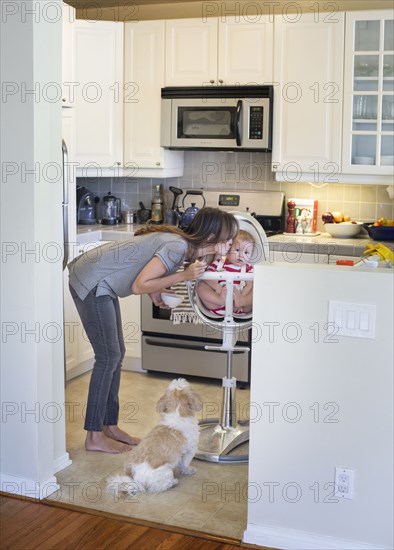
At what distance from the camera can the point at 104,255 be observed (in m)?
3.79

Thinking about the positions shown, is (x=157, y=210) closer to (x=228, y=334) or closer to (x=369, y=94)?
(x=369, y=94)

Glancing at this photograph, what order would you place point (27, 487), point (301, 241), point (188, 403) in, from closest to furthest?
point (27, 487)
point (188, 403)
point (301, 241)

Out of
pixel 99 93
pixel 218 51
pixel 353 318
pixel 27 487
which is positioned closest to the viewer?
pixel 353 318

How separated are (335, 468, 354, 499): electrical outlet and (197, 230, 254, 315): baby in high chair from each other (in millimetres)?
1174

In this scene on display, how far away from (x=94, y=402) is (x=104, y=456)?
0.27m

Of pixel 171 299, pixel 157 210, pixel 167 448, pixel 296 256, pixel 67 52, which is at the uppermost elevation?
pixel 67 52

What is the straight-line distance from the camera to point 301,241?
5109 mm

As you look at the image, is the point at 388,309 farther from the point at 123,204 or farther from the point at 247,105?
the point at 123,204

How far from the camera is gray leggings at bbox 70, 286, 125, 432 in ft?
12.7

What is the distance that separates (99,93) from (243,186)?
1.18m

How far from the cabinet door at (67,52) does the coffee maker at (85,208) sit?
31.0 inches

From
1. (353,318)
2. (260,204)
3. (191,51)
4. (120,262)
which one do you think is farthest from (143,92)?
(353,318)

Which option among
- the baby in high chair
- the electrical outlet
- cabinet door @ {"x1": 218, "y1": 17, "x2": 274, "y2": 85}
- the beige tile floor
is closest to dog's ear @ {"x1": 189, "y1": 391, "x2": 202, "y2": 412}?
the beige tile floor

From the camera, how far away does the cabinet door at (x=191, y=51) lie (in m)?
5.24
